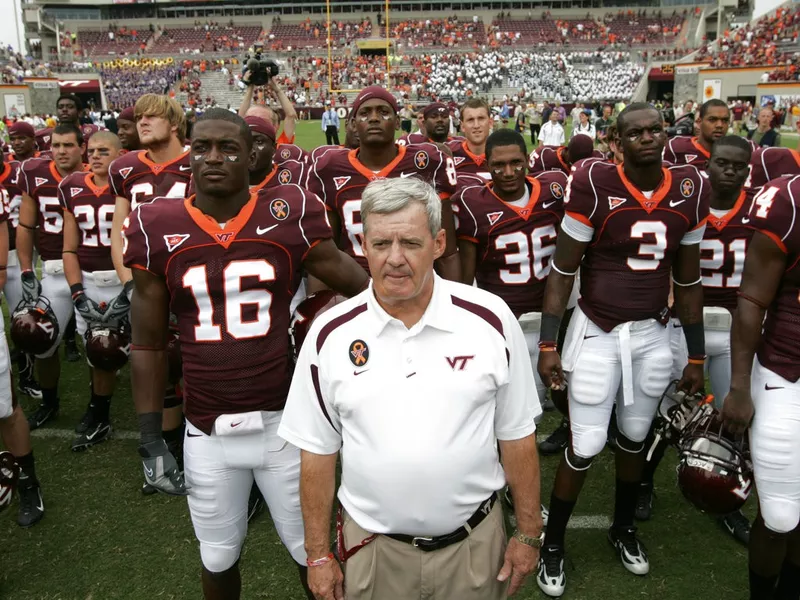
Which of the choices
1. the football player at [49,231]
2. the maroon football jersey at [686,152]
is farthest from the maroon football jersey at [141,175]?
the maroon football jersey at [686,152]

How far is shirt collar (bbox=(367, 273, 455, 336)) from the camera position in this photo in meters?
2.04

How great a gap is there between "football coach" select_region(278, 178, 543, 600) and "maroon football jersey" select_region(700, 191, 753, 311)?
2.21m

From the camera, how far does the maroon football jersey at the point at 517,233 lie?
396 cm

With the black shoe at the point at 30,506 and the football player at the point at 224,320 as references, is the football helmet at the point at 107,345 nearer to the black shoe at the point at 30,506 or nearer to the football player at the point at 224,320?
the black shoe at the point at 30,506

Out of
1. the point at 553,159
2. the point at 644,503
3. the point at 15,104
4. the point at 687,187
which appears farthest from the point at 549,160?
the point at 15,104

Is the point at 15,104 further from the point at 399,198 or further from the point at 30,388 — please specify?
the point at 399,198

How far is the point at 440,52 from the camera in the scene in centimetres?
4828

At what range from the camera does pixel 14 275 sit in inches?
222

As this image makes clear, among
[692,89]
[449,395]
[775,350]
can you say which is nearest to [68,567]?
[449,395]

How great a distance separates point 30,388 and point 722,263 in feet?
17.3

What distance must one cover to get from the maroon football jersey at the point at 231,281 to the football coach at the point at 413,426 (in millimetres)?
506

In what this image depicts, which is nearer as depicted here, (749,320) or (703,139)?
(749,320)

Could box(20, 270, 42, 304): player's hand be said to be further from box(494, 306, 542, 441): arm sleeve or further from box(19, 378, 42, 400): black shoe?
box(494, 306, 542, 441): arm sleeve

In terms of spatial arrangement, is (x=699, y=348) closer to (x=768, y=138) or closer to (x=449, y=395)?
(x=449, y=395)
